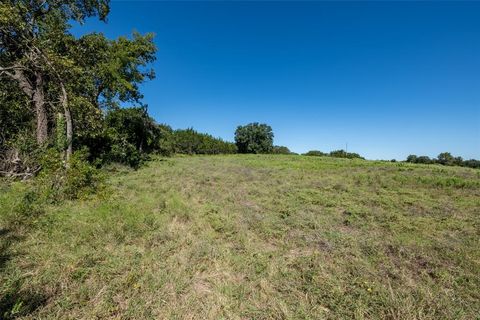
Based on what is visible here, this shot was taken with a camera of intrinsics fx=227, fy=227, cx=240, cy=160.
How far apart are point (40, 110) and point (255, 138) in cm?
4994

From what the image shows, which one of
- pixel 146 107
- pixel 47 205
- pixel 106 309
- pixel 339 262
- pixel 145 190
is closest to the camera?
pixel 106 309

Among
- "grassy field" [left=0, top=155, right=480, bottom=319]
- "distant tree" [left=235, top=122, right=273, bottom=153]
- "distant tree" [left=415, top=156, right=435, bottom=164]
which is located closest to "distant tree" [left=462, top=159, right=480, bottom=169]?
"distant tree" [left=415, top=156, right=435, bottom=164]

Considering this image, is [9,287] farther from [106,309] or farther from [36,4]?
[36,4]

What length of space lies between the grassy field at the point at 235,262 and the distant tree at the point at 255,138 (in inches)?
2014

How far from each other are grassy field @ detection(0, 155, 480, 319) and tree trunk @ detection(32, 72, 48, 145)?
3853 millimetres

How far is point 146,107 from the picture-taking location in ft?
63.0

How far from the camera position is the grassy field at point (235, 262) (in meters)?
2.47

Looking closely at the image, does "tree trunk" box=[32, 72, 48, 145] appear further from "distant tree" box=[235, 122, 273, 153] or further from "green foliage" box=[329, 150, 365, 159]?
"distant tree" box=[235, 122, 273, 153]

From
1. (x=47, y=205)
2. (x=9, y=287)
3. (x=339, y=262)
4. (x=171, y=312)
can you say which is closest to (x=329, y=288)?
(x=339, y=262)

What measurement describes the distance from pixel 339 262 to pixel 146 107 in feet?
63.4

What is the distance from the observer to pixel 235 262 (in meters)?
3.42

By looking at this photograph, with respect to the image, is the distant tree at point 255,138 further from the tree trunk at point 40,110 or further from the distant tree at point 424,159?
the tree trunk at point 40,110

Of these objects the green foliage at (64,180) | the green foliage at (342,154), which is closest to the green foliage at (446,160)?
the green foliage at (342,154)

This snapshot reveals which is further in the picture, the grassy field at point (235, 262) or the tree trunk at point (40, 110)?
the tree trunk at point (40, 110)
